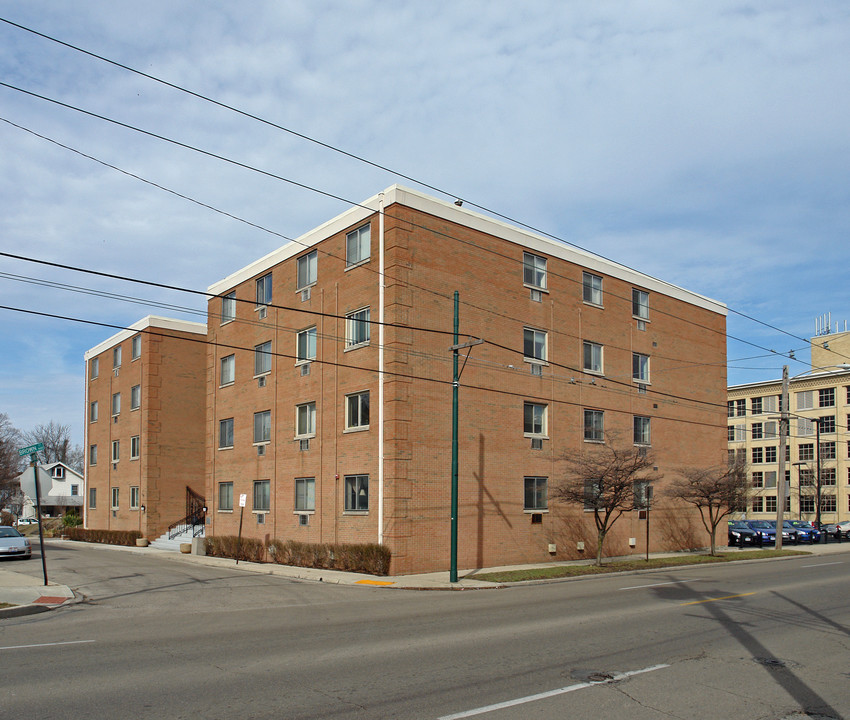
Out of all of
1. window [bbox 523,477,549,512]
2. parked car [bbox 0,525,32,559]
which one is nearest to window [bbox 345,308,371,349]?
window [bbox 523,477,549,512]

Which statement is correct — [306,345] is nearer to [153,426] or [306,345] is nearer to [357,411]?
[357,411]

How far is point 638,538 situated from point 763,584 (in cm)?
1318

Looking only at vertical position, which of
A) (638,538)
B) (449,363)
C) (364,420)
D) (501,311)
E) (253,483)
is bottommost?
(638,538)

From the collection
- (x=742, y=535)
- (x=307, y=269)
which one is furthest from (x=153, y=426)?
(x=742, y=535)

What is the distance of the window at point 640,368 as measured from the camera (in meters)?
34.7

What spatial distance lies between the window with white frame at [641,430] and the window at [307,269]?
15355 mm

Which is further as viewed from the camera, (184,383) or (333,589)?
(184,383)

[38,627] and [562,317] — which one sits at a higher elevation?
[562,317]

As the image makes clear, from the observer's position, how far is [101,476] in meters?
51.9

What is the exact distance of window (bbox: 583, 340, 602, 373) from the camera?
3216cm

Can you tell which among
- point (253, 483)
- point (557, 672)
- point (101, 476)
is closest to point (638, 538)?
point (253, 483)

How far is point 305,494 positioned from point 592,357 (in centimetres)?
1295

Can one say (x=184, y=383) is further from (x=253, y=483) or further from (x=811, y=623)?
(x=811, y=623)

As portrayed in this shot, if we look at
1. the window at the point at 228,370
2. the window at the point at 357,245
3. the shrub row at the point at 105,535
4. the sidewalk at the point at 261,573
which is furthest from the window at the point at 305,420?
the shrub row at the point at 105,535
